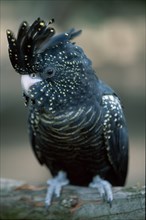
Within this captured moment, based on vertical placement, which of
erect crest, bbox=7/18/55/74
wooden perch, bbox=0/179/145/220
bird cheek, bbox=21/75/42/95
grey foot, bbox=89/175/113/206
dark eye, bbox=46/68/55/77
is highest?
erect crest, bbox=7/18/55/74

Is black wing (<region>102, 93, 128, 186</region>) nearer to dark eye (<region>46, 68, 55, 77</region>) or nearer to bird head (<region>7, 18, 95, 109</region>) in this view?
bird head (<region>7, 18, 95, 109</region>)

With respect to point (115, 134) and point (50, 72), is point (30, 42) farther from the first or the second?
point (115, 134)

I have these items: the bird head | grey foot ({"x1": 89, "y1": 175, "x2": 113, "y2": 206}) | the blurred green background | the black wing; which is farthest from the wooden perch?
the blurred green background

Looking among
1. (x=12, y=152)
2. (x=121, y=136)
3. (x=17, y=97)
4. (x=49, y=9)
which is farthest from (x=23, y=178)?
(x=121, y=136)

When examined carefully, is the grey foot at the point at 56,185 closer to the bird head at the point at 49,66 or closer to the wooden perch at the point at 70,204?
the wooden perch at the point at 70,204

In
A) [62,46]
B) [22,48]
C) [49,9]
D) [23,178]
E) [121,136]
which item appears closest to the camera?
[22,48]

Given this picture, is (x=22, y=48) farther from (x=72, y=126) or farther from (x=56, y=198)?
(x=56, y=198)
